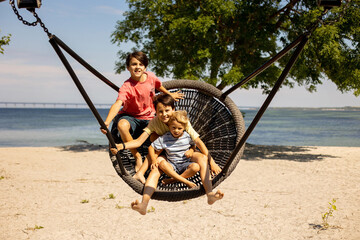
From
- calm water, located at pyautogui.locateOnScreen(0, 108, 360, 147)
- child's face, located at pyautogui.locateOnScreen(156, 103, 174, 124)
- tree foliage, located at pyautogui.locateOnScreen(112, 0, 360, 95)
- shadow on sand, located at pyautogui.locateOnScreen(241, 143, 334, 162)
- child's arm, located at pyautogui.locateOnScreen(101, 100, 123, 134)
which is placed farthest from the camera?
calm water, located at pyautogui.locateOnScreen(0, 108, 360, 147)

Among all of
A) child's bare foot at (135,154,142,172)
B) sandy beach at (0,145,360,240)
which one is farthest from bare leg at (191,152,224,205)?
sandy beach at (0,145,360,240)

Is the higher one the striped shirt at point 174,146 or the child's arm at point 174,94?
the child's arm at point 174,94

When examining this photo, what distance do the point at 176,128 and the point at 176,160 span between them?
0.25 m

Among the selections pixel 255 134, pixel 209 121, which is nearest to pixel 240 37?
pixel 209 121

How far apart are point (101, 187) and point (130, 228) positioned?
250cm

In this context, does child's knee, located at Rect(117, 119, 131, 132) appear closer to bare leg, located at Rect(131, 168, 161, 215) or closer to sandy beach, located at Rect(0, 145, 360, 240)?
bare leg, located at Rect(131, 168, 161, 215)

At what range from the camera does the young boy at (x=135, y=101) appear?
105 inches

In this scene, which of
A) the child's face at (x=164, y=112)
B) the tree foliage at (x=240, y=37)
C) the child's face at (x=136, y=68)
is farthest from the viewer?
the tree foliage at (x=240, y=37)

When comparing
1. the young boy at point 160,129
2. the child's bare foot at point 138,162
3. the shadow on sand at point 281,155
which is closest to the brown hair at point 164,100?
the young boy at point 160,129

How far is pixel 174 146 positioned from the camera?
267 cm

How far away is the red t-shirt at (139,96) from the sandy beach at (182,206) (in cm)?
285

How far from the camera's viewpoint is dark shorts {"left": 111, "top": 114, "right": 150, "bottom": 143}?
2749mm

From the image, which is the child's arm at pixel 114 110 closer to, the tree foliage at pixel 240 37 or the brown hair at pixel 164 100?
the brown hair at pixel 164 100

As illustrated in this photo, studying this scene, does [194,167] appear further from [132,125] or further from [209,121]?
[209,121]
